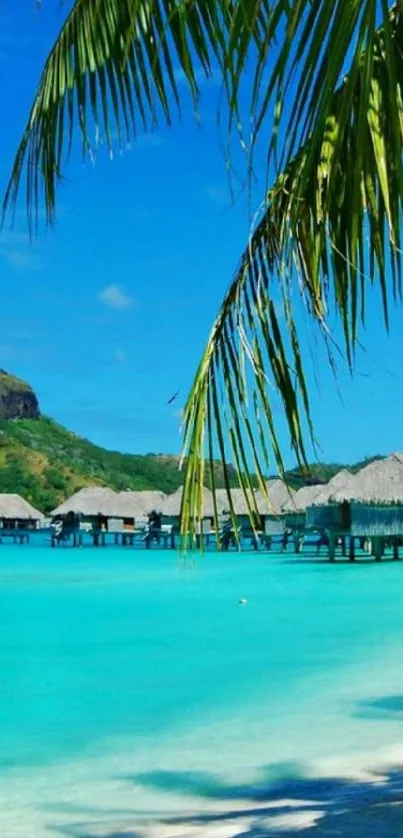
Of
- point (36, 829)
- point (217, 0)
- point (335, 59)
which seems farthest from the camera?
point (36, 829)

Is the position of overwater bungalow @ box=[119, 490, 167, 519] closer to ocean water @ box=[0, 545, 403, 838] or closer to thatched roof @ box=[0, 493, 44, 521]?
thatched roof @ box=[0, 493, 44, 521]

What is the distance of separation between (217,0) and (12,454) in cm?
6077

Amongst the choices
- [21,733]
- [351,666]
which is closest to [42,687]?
[21,733]

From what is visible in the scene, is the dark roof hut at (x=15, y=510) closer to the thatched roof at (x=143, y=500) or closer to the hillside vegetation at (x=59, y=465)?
the thatched roof at (x=143, y=500)

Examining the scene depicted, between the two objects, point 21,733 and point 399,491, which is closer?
point 21,733

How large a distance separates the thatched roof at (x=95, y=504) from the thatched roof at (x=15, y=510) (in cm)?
139

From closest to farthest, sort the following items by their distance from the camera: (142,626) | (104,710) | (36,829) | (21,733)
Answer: (36,829) < (21,733) < (104,710) < (142,626)

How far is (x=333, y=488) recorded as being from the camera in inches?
981

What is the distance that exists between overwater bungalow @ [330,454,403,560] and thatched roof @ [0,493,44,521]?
16648 mm

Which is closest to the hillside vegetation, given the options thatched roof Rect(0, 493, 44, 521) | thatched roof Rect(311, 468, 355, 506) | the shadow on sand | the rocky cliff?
the rocky cliff

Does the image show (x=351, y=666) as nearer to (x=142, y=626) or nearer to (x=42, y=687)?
(x=42, y=687)

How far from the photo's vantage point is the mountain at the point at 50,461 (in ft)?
193

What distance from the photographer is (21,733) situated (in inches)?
287

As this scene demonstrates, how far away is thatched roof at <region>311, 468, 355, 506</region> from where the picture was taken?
23.8 meters
